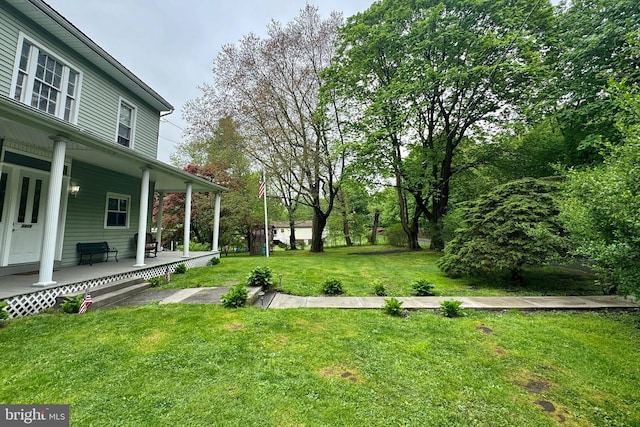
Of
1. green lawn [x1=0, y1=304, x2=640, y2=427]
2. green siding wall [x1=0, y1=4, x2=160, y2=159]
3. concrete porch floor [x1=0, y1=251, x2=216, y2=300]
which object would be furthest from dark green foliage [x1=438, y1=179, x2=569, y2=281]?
green siding wall [x1=0, y1=4, x2=160, y2=159]

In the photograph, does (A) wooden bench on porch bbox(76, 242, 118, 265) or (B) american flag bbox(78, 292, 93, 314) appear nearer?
(B) american flag bbox(78, 292, 93, 314)

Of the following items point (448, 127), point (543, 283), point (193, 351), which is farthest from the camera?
point (448, 127)

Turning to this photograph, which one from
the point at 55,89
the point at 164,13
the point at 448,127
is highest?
the point at 164,13

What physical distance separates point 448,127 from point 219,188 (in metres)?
11.9

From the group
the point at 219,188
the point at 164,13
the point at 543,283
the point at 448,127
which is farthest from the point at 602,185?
the point at 164,13

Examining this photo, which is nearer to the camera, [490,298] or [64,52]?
[490,298]

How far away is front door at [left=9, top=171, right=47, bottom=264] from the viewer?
5.86 metres

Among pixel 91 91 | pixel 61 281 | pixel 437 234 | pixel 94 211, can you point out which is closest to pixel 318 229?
pixel 437 234

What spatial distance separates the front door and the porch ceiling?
2.32 ft

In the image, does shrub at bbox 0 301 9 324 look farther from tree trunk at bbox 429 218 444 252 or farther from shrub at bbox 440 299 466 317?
tree trunk at bbox 429 218 444 252

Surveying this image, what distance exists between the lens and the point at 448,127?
46.2ft

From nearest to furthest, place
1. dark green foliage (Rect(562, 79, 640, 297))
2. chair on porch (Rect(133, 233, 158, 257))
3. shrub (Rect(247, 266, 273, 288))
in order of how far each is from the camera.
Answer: dark green foliage (Rect(562, 79, 640, 297))
shrub (Rect(247, 266, 273, 288))
chair on porch (Rect(133, 233, 158, 257))

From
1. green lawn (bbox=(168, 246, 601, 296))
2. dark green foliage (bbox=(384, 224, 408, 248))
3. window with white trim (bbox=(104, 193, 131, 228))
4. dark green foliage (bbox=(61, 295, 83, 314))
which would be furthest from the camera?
dark green foliage (bbox=(384, 224, 408, 248))

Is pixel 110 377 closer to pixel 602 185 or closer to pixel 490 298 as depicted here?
pixel 602 185
